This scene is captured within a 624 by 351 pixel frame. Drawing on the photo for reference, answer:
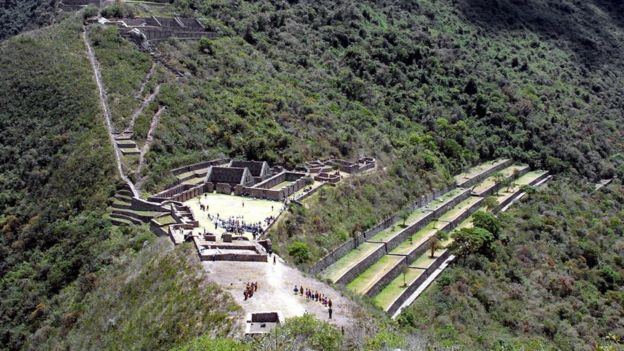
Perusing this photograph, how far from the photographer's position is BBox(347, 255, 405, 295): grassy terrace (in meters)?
41.2

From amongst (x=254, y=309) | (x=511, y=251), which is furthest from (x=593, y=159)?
(x=254, y=309)

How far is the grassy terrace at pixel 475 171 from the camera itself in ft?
222

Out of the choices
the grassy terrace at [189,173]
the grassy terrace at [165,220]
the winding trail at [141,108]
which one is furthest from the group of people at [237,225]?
the winding trail at [141,108]

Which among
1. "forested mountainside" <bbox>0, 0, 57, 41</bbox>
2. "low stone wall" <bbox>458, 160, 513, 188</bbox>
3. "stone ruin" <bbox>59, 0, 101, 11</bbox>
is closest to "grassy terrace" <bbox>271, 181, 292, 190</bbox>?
"low stone wall" <bbox>458, 160, 513, 188</bbox>

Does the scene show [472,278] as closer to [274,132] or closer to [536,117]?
[274,132]

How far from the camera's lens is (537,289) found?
48844 mm

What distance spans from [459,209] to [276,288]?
108 feet

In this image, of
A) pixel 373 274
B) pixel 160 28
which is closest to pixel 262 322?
pixel 373 274

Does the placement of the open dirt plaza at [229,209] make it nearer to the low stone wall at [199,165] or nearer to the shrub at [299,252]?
the shrub at [299,252]

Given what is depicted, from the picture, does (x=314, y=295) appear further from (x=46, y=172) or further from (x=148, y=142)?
(x=46, y=172)

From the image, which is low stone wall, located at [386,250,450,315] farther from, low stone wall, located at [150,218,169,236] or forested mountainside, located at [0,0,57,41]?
forested mountainside, located at [0,0,57,41]

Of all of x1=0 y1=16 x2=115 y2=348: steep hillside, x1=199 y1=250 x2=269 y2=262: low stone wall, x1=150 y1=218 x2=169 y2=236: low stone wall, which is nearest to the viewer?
x1=199 y1=250 x2=269 y2=262: low stone wall

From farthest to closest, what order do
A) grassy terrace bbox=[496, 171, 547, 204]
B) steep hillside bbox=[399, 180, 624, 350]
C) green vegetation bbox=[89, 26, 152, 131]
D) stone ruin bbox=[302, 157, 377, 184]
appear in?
1. grassy terrace bbox=[496, 171, 547, 204]
2. green vegetation bbox=[89, 26, 152, 131]
3. stone ruin bbox=[302, 157, 377, 184]
4. steep hillside bbox=[399, 180, 624, 350]

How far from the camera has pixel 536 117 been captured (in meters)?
84.8
